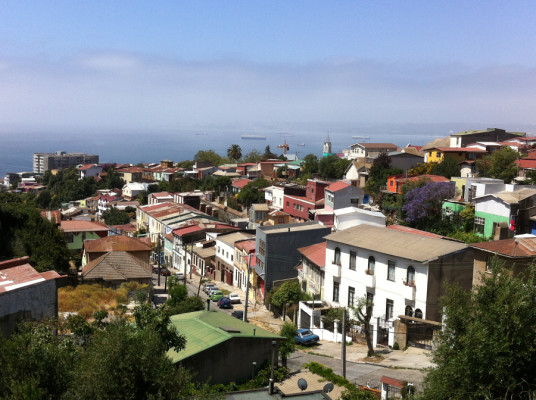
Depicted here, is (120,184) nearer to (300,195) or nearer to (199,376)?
(300,195)

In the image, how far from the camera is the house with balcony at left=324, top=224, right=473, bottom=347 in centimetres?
2612

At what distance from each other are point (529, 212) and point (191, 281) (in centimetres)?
2685

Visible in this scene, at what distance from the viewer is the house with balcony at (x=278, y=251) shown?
126 feet

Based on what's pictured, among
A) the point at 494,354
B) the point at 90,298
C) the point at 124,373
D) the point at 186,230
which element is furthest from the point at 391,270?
the point at 186,230

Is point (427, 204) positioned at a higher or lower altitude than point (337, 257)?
higher

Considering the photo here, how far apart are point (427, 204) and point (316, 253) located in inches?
502

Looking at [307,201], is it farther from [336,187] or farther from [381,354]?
[381,354]

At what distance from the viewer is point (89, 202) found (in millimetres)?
105188

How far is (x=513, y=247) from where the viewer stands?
Result: 24.7 m

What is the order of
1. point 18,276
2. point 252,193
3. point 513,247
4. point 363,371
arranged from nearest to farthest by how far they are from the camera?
point 18,276, point 363,371, point 513,247, point 252,193

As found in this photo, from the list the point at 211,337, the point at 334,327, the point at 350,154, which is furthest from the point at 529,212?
the point at 350,154

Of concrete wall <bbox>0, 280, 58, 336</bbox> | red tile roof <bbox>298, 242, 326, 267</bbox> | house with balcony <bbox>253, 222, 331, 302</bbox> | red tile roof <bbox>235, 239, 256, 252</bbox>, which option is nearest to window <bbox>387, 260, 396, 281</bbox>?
red tile roof <bbox>298, 242, 326, 267</bbox>

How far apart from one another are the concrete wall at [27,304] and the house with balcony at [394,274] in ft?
48.0

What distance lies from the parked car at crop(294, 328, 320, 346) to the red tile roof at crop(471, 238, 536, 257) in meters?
8.89
